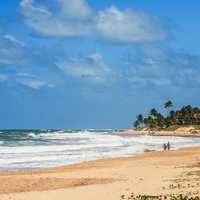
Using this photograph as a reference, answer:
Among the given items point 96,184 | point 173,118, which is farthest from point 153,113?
point 96,184

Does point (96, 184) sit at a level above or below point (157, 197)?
below

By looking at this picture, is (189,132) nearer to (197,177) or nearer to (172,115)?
(172,115)

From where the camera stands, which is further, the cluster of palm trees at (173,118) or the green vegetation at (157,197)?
the cluster of palm trees at (173,118)

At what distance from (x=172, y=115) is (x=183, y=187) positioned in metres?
158

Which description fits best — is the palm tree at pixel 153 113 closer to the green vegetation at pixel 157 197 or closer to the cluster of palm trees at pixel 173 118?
the cluster of palm trees at pixel 173 118

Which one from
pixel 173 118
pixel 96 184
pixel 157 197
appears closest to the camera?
pixel 157 197

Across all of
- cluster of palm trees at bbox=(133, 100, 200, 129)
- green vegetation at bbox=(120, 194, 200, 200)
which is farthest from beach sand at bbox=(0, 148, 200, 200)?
cluster of palm trees at bbox=(133, 100, 200, 129)

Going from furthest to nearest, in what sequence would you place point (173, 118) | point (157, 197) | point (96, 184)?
point (173, 118), point (96, 184), point (157, 197)

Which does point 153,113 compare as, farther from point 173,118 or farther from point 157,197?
point 157,197

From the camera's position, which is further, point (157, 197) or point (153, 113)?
point (153, 113)

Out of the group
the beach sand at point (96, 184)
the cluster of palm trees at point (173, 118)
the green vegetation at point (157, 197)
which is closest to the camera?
the green vegetation at point (157, 197)

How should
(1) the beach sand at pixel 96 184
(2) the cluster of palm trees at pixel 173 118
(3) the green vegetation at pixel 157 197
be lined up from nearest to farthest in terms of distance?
1. (3) the green vegetation at pixel 157 197
2. (1) the beach sand at pixel 96 184
3. (2) the cluster of palm trees at pixel 173 118

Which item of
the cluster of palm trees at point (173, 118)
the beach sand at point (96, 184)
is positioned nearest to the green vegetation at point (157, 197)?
the beach sand at point (96, 184)

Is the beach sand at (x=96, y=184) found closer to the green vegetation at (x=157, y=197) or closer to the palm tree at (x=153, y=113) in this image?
the green vegetation at (x=157, y=197)
